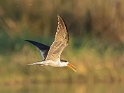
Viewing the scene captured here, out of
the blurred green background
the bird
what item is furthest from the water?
the bird

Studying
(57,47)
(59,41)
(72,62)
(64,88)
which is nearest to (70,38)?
(72,62)

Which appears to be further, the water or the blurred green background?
the blurred green background

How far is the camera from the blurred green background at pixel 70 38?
628 inches

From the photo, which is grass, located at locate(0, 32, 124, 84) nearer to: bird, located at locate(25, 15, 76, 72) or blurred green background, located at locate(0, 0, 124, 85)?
blurred green background, located at locate(0, 0, 124, 85)

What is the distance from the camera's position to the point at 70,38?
17.3 m

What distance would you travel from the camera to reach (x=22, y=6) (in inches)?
758

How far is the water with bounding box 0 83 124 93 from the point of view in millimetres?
14969

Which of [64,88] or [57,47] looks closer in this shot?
[57,47]

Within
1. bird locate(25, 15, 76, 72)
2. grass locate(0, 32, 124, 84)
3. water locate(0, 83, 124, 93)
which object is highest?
grass locate(0, 32, 124, 84)

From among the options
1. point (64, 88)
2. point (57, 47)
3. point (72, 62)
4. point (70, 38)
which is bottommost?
point (57, 47)

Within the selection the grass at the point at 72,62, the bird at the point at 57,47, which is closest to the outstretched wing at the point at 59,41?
the bird at the point at 57,47

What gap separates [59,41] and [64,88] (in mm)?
3238

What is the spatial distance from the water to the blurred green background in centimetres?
22

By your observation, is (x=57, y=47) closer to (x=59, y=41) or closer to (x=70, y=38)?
(x=59, y=41)
